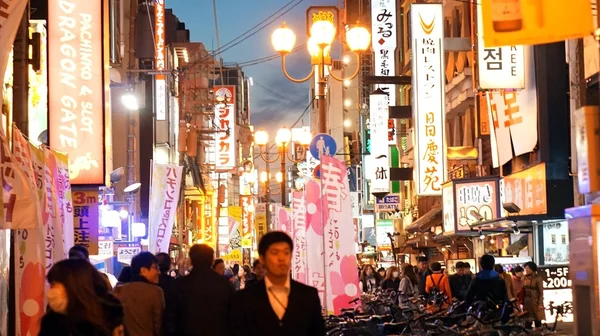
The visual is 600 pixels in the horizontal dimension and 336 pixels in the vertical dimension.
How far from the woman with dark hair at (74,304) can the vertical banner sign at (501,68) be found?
17260 millimetres

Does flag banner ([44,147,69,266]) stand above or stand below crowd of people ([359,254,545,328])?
above

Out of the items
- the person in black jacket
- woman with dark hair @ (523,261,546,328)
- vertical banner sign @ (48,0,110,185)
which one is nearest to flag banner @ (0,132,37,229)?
the person in black jacket

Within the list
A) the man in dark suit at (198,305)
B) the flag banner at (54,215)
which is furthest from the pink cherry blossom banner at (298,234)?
the man in dark suit at (198,305)

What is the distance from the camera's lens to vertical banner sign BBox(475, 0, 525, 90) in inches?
912

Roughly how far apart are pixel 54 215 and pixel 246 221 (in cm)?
7667

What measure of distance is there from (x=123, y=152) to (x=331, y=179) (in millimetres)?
31294

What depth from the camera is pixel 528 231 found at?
2508 centimetres

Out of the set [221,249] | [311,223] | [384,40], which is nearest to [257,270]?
[311,223]

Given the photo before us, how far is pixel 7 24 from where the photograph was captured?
914cm

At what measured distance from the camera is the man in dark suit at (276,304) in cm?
662

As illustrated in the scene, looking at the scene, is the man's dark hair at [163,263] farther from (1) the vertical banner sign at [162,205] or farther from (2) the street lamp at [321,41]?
(1) the vertical banner sign at [162,205]

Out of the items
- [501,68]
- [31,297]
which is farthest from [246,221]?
[31,297]

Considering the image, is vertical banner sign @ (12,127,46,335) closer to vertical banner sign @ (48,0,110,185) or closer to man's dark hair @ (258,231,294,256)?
man's dark hair @ (258,231,294,256)

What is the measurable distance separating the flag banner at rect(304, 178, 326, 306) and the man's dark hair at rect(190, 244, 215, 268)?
1050 centimetres
